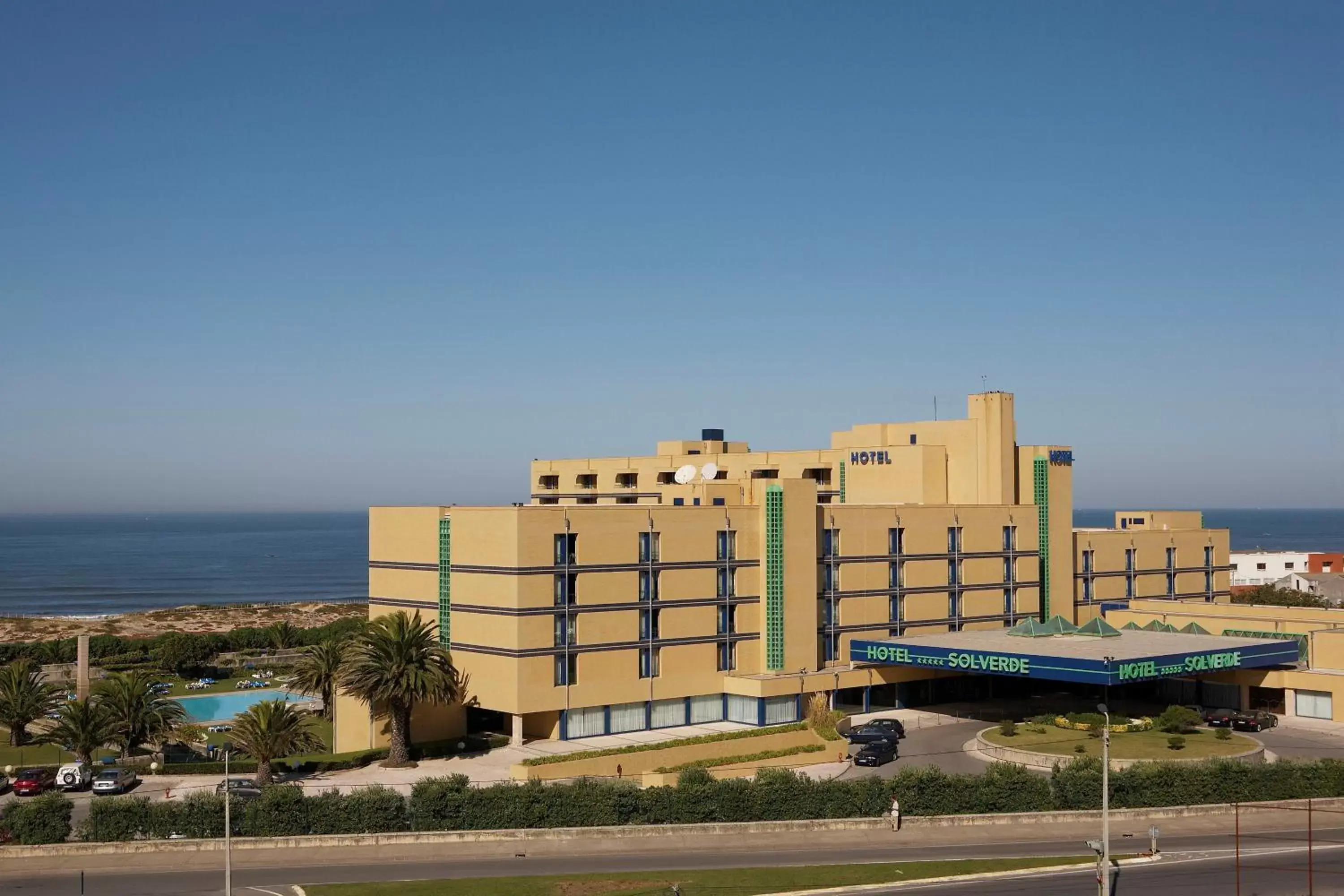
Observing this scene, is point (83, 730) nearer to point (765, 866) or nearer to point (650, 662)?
point (650, 662)

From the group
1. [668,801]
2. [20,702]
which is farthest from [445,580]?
[668,801]

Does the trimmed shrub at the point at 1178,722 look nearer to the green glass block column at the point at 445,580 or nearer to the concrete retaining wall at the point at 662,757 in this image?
the concrete retaining wall at the point at 662,757

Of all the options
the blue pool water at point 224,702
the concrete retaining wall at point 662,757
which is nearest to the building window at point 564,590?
the concrete retaining wall at point 662,757

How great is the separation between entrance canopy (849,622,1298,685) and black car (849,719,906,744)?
6.18 meters

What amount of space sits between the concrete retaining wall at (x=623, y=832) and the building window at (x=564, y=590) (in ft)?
74.5

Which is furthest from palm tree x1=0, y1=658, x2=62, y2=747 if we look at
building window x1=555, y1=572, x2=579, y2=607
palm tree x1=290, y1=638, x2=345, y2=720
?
building window x1=555, y1=572, x2=579, y2=607

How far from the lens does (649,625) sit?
81.1 metres

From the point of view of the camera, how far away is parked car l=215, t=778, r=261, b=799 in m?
56.6

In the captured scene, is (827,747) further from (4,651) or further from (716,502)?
(4,651)

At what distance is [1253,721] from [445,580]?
49228 mm

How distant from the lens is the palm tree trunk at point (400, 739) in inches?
2832

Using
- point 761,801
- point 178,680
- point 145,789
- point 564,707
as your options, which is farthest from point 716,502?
point 178,680

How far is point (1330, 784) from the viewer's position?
198 ft

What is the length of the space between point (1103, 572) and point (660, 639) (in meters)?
42.8
